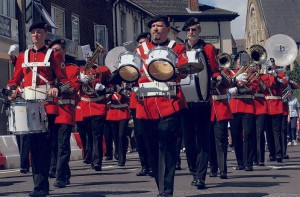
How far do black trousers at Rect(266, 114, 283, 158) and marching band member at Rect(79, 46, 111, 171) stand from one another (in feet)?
11.5

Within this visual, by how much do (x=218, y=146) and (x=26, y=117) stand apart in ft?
12.9

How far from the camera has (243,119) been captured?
1530 cm

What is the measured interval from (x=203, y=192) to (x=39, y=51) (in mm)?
2599

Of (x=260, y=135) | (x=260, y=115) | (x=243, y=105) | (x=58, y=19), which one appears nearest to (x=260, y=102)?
(x=260, y=115)

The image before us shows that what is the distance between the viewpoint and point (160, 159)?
977cm

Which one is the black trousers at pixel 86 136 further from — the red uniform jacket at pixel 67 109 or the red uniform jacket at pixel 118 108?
the red uniform jacket at pixel 67 109

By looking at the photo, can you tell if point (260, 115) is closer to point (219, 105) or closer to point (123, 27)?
point (219, 105)

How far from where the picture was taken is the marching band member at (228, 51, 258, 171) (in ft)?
48.8

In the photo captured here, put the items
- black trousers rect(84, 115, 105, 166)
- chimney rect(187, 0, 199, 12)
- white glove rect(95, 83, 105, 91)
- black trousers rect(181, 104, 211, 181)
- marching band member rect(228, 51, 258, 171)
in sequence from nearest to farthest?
black trousers rect(181, 104, 211, 181) → marching band member rect(228, 51, 258, 171) → white glove rect(95, 83, 105, 91) → black trousers rect(84, 115, 105, 166) → chimney rect(187, 0, 199, 12)

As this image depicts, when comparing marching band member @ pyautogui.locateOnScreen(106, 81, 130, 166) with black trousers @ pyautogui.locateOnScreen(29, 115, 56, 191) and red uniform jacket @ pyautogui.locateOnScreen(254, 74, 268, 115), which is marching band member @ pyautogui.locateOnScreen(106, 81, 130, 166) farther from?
black trousers @ pyautogui.locateOnScreen(29, 115, 56, 191)

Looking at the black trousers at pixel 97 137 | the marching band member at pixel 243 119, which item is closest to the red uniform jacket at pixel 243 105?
the marching band member at pixel 243 119

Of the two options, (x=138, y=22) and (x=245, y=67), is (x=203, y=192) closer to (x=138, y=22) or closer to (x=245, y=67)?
(x=245, y=67)

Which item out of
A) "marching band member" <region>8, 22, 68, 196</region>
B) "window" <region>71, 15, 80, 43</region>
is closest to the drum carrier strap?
"marching band member" <region>8, 22, 68, 196</region>

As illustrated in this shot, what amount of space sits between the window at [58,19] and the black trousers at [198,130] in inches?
915
